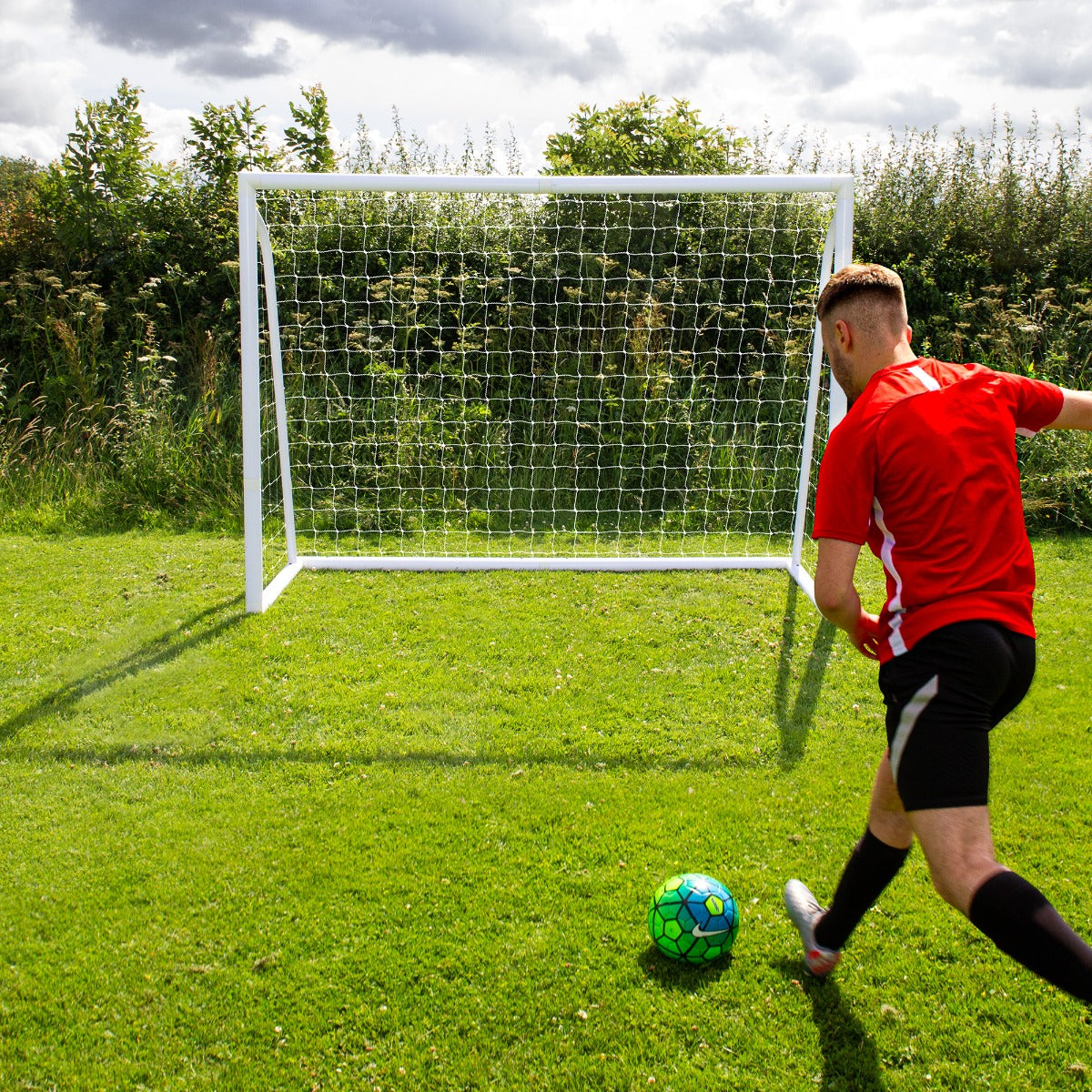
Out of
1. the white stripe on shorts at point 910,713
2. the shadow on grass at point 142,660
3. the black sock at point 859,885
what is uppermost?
the white stripe on shorts at point 910,713

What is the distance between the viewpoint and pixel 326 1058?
101 inches

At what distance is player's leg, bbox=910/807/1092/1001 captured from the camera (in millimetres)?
1956

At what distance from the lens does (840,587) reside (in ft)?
7.54

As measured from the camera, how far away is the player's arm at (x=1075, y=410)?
2.55m

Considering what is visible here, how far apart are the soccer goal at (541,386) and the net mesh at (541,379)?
27 mm

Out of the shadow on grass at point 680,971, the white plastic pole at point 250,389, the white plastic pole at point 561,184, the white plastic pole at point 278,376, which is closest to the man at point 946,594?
the shadow on grass at point 680,971

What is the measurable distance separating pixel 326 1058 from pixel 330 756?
174 cm

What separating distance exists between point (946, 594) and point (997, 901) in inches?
27.5

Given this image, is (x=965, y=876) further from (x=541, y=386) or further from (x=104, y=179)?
(x=104, y=179)

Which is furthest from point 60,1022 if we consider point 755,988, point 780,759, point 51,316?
point 51,316

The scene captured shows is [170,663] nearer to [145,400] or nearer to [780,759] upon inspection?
[780,759]

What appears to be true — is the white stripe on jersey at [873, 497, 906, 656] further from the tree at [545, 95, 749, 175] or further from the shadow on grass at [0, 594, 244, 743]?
the tree at [545, 95, 749, 175]

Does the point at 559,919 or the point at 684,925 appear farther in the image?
the point at 559,919

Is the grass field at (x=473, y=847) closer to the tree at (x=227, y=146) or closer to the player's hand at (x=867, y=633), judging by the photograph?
the player's hand at (x=867, y=633)
